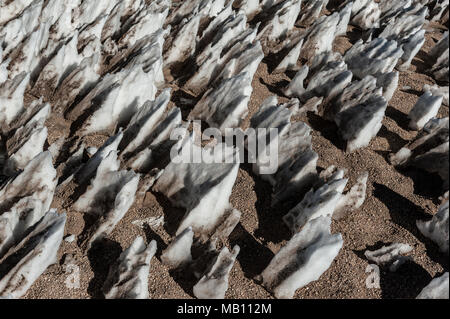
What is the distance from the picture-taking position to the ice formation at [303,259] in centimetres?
375

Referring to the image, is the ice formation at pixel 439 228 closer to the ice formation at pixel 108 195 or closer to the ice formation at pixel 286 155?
the ice formation at pixel 286 155

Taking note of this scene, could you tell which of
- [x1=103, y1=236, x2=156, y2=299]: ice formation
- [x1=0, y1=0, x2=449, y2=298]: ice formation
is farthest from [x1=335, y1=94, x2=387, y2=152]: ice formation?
[x1=103, y1=236, x2=156, y2=299]: ice formation

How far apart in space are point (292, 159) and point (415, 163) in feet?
3.92

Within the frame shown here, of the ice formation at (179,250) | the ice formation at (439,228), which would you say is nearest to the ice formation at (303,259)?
the ice formation at (179,250)

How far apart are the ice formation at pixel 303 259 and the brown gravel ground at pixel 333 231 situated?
136 millimetres

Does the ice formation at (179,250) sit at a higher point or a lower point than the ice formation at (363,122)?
higher

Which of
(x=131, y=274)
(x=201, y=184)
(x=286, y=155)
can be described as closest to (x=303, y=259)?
(x=201, y=184)

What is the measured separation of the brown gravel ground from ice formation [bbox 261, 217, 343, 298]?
0.45 feet

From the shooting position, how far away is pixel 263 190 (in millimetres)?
4988

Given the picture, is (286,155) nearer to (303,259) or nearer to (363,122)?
(363,122)

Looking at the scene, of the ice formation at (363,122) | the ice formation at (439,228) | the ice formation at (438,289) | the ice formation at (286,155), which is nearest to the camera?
the ice formation at (438,289)

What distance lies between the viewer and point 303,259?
3.82 meters

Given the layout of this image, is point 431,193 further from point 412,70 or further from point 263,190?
point 412,70
